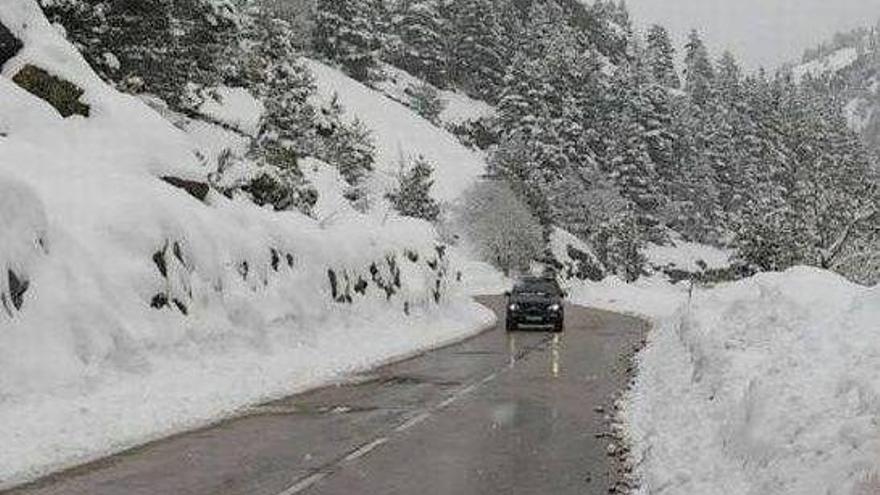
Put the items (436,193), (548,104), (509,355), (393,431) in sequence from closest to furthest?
(393,431) < (509,355) < (436,193) < (548,104)

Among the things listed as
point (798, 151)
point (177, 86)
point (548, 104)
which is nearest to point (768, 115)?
point (798, 151)

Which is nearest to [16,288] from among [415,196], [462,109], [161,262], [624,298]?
[161,262]

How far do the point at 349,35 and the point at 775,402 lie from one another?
96.9 meters

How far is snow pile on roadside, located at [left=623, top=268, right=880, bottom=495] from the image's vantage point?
7164 mm

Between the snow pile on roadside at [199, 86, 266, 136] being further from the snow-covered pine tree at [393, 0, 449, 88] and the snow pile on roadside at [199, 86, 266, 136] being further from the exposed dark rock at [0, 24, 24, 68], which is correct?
the snow-covered pine tree at [393, 0, 449, 88]

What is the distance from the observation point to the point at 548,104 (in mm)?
100812

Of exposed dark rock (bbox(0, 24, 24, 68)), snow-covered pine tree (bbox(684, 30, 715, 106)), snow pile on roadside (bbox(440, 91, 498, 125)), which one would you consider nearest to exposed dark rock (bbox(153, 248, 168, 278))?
exposed dark rock (bbox(0, 24, 24, 68))

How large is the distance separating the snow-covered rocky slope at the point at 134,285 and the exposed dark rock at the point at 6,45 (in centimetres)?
24

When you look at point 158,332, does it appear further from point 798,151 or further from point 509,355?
point 798,151

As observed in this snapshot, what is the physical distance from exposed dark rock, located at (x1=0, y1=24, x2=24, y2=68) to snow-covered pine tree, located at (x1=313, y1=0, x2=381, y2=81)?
7851 cm

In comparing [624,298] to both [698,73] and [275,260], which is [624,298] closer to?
[275,260]

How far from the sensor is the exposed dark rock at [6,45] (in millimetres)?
23109

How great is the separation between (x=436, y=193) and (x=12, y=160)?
69.4m

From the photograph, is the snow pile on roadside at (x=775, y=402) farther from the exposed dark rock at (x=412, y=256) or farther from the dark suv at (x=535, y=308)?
the exposed dark rock at (x=412, y=256)
